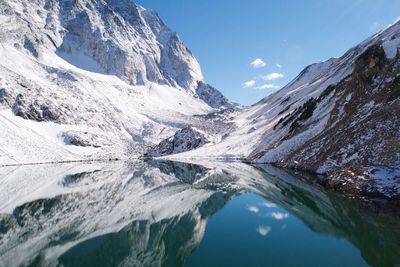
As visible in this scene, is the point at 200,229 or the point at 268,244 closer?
the point at 268,244

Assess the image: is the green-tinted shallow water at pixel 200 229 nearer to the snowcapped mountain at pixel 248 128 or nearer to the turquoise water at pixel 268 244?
the turquoise water at pixel 268 244

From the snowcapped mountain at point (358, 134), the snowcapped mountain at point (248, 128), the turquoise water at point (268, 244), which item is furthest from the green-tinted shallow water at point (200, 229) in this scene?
the snowcapped mountain at point (248, 128)

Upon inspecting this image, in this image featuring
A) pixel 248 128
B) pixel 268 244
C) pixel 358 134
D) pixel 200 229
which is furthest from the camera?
pixel 248 128

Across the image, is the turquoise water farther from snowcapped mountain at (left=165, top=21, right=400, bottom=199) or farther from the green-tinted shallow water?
snowcapped mountain at (left=165, top=21, right=400, bottom=199)

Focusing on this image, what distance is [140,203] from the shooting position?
33.8 metres

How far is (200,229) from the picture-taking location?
24031 millimetres

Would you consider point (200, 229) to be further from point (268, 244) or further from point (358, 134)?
point (358, 134)

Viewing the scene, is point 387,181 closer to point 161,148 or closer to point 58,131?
point 161,148

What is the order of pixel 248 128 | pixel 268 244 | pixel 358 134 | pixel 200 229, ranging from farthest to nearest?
1. pixel 248 128
2. pixel 358 134
3. pixel 200 229
4. pixel 268 244

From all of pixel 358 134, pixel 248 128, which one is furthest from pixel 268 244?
pixel 248 128

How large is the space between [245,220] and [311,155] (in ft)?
91.9

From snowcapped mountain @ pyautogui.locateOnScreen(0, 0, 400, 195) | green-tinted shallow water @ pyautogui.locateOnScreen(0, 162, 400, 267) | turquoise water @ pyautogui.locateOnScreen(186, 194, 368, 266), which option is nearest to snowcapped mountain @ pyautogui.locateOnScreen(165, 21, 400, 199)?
snowcapped mountain @ pyautogui.locateOnScreen(0, 0, 400, 195)

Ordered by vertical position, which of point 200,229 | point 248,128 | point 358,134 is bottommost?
point 200,229

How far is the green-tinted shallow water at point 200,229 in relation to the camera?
17.9 meters
